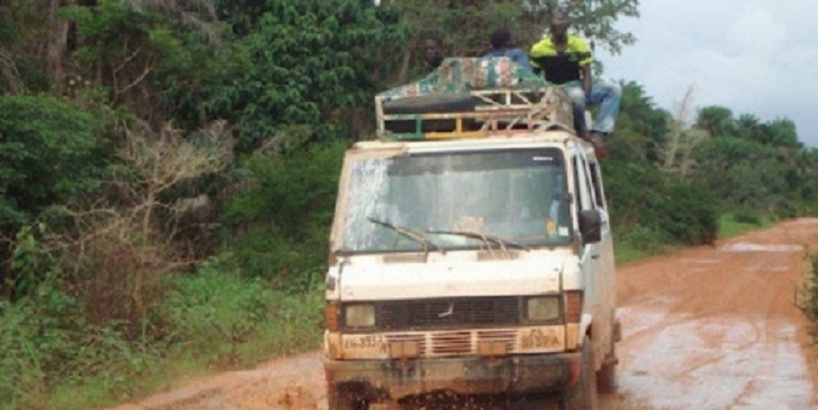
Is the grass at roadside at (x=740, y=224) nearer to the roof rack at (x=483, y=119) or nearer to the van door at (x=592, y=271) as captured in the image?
the van door at (x=592, y=271)

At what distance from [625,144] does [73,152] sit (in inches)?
1391

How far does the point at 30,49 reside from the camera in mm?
20531

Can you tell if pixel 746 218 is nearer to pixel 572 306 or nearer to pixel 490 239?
pixel 490 239

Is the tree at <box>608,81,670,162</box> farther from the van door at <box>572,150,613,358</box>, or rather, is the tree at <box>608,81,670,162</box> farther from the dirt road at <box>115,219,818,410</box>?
the van door at <box>572,150,613,358</box>

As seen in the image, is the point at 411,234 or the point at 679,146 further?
the point at 679,146

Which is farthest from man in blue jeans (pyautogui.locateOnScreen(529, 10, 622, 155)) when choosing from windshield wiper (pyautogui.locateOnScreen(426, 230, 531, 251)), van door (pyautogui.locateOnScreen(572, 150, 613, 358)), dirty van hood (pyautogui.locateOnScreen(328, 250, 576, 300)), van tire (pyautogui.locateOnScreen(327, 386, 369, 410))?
van tire (pyautogui.locateOnScreen(327, 386, 369, 410))

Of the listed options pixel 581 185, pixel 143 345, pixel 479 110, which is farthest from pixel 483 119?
pixel 143 345

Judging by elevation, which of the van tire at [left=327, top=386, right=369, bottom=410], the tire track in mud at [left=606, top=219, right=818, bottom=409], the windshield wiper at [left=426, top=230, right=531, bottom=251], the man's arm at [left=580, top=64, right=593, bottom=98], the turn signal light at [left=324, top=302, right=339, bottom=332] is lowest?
the tire track in mud at [left=606, top=219, right=818, bottom=409]

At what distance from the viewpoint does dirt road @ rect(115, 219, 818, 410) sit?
36.3 feet

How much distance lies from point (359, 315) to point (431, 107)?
1.76 meters

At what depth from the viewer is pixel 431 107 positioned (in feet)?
31.2

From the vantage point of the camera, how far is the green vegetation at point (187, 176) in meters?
12.8

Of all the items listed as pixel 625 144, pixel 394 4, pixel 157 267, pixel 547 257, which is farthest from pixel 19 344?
pixel 625 144

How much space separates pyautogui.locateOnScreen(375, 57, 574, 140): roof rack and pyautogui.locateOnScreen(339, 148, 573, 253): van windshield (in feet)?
1.26
